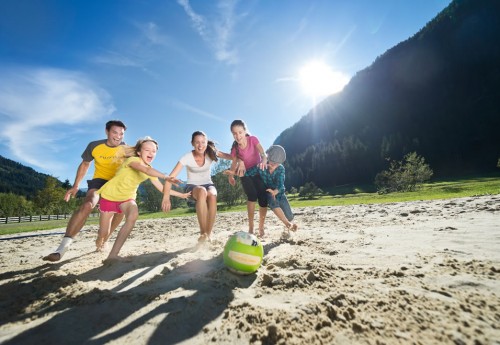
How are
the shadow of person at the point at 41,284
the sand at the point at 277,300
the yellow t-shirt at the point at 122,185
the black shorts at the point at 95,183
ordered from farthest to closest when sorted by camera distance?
the black shorts at the point at 95,183
the yellow t-shirt at the point at 122,185
the shadow of person at the point at 41,284
the sand at the point at 277,300

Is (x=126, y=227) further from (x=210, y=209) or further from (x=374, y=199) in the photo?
(x=374, y=199)

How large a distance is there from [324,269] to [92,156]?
4870mm

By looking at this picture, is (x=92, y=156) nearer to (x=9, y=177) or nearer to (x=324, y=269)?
(x=324, y=269)

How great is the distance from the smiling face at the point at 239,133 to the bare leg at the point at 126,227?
2575 mm

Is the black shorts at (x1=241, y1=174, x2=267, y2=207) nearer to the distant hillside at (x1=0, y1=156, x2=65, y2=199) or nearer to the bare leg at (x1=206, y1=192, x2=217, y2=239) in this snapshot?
the bare leg at (x1=206, y1=192, x2=217, y2=239)

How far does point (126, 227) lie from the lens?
438cm

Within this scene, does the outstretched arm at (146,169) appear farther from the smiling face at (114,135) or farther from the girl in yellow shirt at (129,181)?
the smiling face at (114,135)

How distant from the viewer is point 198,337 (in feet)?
6.61

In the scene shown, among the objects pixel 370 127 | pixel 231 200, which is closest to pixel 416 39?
pixel 370 127

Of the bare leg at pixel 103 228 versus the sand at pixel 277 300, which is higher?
the bare leg at pixel 103 228

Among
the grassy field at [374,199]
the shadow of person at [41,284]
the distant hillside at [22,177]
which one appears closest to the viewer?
the shadow of person at [41,284]

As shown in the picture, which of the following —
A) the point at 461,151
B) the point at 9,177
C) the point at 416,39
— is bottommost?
the point at 461,151

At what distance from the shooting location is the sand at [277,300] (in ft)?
6.46

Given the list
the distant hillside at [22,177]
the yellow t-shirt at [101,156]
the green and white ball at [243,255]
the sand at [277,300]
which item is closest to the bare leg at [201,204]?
the sand at [277,300]
